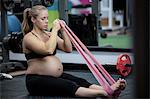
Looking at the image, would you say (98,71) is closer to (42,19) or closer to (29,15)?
(42,19)

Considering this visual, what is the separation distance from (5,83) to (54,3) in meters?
1.70

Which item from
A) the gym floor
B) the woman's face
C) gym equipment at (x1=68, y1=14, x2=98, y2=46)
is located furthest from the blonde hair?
gym equipment at (x1=68, y1=14, x2=98, y2=46)

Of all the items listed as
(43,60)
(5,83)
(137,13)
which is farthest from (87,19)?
(137,13)

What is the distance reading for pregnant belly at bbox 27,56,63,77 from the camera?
2.55 meters

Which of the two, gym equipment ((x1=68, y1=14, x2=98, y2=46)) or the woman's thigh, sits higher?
gym equipment ((x1=68, y1=14, x2=98, y2=46))

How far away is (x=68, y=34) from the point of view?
2.68 m

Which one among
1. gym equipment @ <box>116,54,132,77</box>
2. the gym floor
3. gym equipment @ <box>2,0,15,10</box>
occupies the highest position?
gym equipment @ <box>2,0,15,10</box>

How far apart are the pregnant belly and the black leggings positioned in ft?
0.12

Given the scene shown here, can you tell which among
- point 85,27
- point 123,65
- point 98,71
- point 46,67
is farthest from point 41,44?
point 85,27

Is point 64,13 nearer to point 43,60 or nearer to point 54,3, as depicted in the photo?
point 54,3

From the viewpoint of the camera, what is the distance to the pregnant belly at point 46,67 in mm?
2549

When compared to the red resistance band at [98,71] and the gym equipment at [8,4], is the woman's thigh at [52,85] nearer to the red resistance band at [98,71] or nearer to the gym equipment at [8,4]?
the red resistance band at [98,71]

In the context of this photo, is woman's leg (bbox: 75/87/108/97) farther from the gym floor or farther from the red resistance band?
the gym floor

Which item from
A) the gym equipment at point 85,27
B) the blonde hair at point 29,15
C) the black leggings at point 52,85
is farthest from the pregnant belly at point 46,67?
the gym equipment at point 85,27
